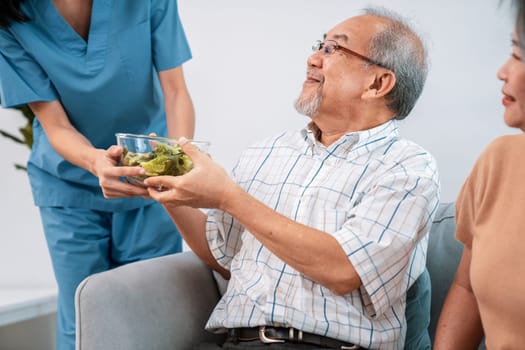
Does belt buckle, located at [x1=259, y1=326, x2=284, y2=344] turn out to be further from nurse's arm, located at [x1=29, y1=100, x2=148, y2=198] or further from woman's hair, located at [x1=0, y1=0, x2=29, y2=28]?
woman's hair, located at [x1=0, y1=0, x2=29, y2=28]

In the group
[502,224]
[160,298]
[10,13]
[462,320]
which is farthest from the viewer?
[10,13]

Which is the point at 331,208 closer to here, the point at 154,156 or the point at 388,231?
the point at 388,231

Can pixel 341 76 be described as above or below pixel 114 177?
above

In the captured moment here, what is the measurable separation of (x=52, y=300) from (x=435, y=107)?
1.61 metres

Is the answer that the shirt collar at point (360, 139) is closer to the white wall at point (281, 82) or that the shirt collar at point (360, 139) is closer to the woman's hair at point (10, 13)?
the white wall at point (281, 82)

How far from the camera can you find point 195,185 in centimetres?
117

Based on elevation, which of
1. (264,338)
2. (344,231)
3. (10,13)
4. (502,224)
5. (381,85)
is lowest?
(264,338)

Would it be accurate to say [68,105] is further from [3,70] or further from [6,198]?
[6,198]

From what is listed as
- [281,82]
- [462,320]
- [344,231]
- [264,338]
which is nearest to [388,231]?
[344,231]

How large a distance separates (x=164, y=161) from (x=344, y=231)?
1.19ft

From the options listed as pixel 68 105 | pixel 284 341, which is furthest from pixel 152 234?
pixel 284 341

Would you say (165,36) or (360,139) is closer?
(360,139)

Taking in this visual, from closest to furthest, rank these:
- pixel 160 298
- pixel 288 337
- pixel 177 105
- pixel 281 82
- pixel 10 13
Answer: pixel 288 337 → pixel 160 298 → pixel 10 13 → pixel 177 105 → pixel 281 82

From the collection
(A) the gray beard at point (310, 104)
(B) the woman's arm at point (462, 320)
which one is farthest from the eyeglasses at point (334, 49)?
(B) the woman's arm at point (462, 320)
